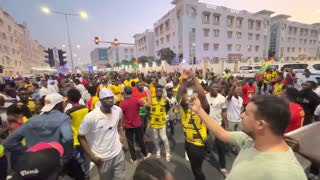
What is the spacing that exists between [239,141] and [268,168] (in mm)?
545

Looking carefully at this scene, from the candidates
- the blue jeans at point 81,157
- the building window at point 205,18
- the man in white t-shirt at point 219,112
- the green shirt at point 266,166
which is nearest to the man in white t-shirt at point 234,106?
the man in white t-shirt at point 219,112

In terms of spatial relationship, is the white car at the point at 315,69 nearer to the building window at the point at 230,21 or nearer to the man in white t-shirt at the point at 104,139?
the man in white t-shirt at the point at 104,139

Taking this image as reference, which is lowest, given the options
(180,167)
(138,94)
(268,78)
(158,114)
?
(180,167)

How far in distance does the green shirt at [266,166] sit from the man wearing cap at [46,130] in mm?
2428

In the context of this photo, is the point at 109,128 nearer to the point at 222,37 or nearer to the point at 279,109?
the point at 279,109

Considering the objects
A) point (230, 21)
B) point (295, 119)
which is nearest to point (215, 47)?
point (230, 21)

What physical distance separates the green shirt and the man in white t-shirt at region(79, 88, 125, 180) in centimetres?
212

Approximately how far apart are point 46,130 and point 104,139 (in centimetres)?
86

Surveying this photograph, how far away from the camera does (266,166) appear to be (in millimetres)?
1244

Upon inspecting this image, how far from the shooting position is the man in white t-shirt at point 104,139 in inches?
113

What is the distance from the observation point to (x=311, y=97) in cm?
474

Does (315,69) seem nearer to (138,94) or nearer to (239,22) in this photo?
(138,94)

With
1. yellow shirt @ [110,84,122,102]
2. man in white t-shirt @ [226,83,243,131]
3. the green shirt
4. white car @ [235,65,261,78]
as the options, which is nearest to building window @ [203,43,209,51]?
white car @ [235,65,261,78]

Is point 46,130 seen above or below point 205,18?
below
